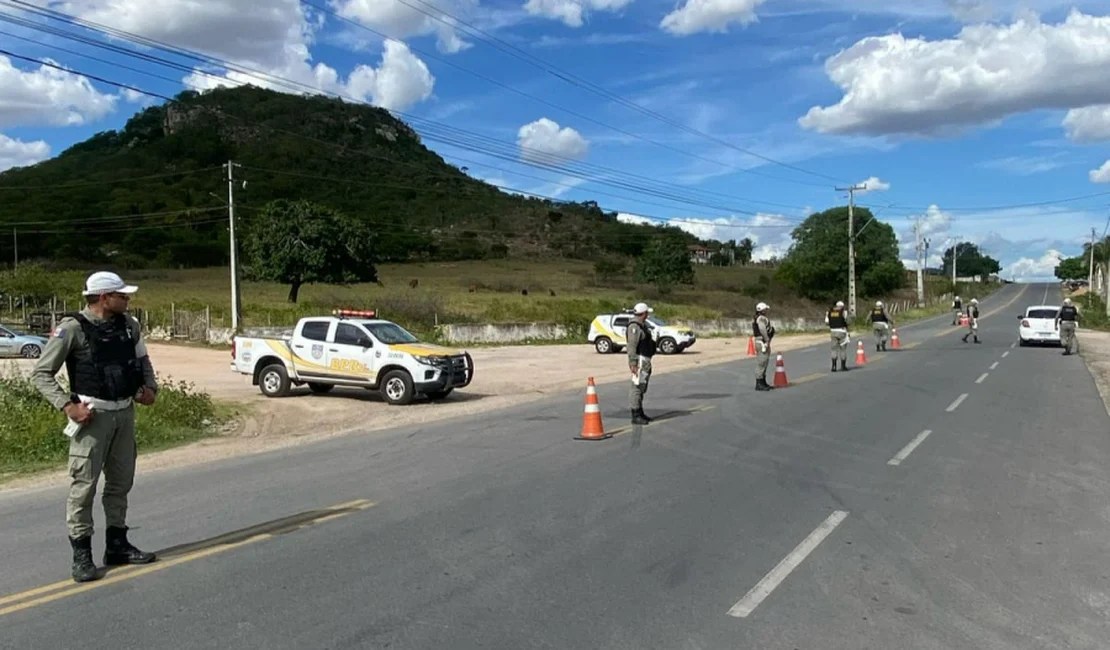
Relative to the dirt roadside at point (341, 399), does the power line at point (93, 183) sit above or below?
above

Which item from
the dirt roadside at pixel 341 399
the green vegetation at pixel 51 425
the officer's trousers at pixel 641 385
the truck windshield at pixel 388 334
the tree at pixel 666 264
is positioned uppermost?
the tree at pixel 666 264

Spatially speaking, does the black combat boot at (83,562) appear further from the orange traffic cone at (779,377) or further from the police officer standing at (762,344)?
the orange traffic cone at (779,377)

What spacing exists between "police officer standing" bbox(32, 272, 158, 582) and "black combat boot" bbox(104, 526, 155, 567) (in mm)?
254

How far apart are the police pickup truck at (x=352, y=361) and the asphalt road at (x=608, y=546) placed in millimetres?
5499

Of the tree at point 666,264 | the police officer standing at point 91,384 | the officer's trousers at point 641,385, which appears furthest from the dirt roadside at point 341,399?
the tree at point 666,264

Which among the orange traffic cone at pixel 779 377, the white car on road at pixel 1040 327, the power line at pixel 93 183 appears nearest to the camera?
the orange traffic cone at pixel 779 377

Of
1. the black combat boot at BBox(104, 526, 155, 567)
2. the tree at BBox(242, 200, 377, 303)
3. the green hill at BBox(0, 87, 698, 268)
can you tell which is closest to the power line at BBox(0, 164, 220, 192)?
the green hill at BBox(0, 87, 698, 268)

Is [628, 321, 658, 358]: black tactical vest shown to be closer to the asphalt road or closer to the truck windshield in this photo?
the asphalt road

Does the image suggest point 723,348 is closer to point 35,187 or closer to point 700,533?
point 700,533

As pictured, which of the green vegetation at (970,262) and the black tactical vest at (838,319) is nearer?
the black tactical vest at (838,319)

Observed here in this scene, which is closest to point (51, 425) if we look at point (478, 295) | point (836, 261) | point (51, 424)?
point (51, 424)

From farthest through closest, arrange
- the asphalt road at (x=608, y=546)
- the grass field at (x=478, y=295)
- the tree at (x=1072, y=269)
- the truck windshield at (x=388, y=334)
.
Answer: the tree at (x=1072, y=269) → the grass field at (x=478, y=295) → the truck windshield at (x=388, y=334) → the asphalt road at (x=608, y=546)

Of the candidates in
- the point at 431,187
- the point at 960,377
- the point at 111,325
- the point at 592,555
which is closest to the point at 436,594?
the point at 592,555

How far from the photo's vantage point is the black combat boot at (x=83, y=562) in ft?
19.2
